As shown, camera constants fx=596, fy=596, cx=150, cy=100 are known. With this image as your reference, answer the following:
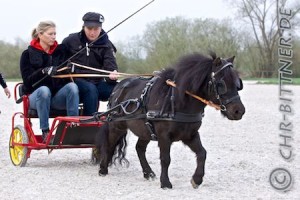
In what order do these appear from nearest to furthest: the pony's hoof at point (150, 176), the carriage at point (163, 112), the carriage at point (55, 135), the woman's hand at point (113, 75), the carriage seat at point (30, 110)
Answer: the carriage at point (163, 112)
the pony's hoof at point (150, 176)
the woman's hand at point (113, 75)
the carriage at point (55, 135)
the carriage seat at point (30, 110)

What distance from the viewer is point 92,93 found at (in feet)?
26.9

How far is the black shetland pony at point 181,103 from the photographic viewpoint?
6199mm

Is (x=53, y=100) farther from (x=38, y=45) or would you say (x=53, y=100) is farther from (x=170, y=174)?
(x=170, y=174)

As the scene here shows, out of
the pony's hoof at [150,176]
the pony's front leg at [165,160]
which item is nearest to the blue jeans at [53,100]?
the pony's hoof at [150,176]

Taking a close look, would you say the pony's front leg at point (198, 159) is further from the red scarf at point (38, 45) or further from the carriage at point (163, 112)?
the red scarf at point (38, 45)

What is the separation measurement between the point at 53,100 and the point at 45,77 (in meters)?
0.35

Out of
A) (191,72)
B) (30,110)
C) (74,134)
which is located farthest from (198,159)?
(30,110)

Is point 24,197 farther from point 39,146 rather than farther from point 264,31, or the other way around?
point 264,31

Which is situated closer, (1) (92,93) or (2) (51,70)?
(2) (51,70)

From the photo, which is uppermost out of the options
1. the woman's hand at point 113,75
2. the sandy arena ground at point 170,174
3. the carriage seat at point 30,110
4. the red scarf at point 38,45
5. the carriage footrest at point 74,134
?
the red scarf at point 38,45

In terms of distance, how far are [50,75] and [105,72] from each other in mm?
751

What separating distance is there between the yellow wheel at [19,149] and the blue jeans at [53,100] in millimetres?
336

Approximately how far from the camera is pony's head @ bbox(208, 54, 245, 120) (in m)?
6.11

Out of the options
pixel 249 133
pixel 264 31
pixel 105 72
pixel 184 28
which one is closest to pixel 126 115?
pixel 105 72
